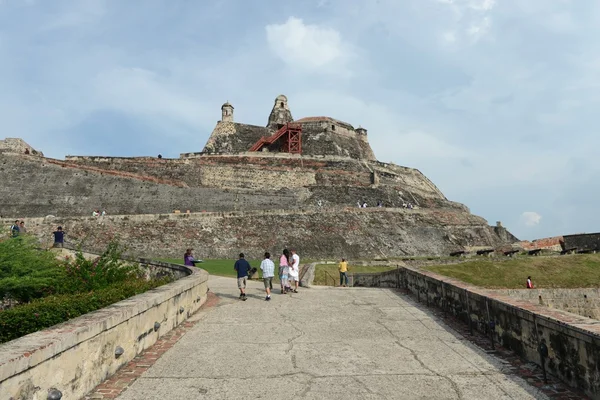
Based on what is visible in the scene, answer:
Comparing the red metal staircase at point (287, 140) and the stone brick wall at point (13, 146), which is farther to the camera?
the red metal staircase at point (287, 140)

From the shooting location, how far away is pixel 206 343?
19.6ft

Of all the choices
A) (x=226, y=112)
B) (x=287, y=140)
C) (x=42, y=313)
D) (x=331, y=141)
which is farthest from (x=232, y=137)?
(x=42, y=313)

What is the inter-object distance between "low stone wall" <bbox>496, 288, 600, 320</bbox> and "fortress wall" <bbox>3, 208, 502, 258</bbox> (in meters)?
10.2

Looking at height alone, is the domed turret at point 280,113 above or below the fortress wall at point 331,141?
above

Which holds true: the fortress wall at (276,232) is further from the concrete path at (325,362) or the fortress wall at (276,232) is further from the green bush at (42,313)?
the green bush at (42,313)

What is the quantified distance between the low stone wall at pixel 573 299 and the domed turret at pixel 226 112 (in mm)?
39506

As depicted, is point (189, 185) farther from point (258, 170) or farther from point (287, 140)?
point (287, 140)

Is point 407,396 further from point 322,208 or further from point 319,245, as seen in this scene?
point 322,208

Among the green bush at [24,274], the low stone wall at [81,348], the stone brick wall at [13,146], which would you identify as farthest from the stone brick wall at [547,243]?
the stone brick wall at [13,146]

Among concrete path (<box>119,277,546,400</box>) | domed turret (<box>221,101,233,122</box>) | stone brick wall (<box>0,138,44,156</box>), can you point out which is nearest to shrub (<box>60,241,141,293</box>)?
concrete path (<box>119,277,546,400</box>)

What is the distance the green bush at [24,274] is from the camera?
9500 mm

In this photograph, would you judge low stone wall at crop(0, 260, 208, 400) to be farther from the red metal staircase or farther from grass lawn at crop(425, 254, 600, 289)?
the red metal staircase

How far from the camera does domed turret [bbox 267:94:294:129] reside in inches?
2103

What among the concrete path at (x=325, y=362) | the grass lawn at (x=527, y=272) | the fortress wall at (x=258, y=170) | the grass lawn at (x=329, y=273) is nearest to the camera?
the concrete path at (x=325, y=362)
